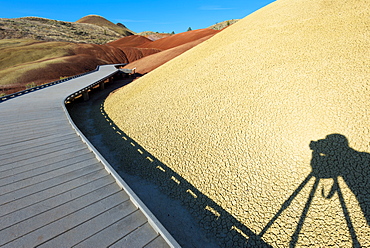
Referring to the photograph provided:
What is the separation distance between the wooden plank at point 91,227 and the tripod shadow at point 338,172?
3857 millimetres

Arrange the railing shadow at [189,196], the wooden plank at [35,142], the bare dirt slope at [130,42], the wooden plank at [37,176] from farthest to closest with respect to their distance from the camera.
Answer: the bare dirt slope at [130,42], the wooden plank at [35,142], the railing shadow at [189,196], the wooden plank at [37,176]

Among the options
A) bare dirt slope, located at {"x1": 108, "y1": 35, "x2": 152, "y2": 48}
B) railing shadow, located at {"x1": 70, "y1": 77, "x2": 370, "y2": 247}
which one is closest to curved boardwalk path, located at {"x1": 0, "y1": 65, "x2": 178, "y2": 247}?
railing shadow, located at {"x1": 70, "y1": 77, "x2": 370, "y2": 247}

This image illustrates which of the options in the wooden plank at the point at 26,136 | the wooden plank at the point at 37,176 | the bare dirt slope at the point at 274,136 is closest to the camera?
the wooden plank at the point at 37,176

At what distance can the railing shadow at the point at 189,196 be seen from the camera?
525cm

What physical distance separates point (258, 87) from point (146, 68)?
83.2ft

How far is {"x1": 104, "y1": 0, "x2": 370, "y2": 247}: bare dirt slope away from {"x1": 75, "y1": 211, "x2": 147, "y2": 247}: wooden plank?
2.70 m

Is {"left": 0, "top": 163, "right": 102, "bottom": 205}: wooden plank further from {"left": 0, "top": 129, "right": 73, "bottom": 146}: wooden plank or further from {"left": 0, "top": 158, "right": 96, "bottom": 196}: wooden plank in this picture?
{"left": 0, "top": 129, "right": 73, "bottom": 146}: wooden plank

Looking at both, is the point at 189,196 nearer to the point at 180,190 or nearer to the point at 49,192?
the point at 180,190

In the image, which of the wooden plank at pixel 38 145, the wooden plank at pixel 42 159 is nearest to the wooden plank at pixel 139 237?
the wooden plank at pixel 42 159

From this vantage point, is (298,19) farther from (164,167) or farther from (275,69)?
(164,167)

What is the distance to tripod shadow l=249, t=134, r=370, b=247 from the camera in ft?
17.0

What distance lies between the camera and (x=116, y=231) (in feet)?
11.7

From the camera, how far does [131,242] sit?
11.1 ft

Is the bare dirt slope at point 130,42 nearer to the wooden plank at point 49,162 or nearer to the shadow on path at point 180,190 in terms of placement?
the shadow on path at point 180,190
